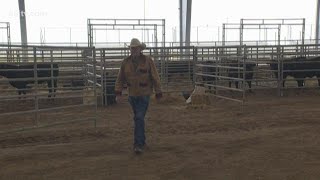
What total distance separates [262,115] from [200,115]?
140 cm

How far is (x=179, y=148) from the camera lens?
727cm

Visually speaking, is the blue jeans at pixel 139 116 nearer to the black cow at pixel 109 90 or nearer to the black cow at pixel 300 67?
the black cow at pixel 109 90

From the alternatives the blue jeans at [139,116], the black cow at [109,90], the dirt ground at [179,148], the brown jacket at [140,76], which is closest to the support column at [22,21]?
the black cow at [109,90]

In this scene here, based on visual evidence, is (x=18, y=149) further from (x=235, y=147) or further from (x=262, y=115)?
(x=262, y=115)

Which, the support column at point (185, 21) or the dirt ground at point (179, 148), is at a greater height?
the support column at point (185, 21)

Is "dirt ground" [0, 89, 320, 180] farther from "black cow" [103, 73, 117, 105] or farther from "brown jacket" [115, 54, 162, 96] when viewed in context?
"black cow" [103, 73, 117, 105]

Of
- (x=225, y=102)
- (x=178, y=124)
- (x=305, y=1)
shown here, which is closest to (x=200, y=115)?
(x=178, y=124)

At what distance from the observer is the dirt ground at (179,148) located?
5934mm

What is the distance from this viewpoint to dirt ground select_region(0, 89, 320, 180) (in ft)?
19.5

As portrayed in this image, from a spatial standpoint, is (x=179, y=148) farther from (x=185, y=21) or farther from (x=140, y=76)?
(x=185, y=21)

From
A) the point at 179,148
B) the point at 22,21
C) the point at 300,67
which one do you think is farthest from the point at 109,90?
the point at 22,21

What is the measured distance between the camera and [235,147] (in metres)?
7.29

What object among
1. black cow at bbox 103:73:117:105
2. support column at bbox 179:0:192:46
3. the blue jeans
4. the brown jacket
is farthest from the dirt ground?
support column at bbox 179:0:192:46

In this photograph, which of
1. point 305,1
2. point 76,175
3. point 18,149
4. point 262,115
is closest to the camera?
point 76,175
